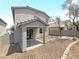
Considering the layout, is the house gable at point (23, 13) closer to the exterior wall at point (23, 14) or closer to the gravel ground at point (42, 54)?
the exterior wall at point (23, 14)

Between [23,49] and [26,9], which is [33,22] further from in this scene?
[26,9]

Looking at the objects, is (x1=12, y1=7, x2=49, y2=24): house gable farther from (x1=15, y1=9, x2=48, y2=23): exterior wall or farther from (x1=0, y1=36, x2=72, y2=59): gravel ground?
(x1=0, y1=36, x2=72, y2=59): gravel ground

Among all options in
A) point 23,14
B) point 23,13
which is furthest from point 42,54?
point 23,13

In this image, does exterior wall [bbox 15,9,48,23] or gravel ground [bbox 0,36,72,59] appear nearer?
gravel ground [bbox 0,36,72,59]

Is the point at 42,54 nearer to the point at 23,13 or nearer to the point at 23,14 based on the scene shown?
the point at 23,14

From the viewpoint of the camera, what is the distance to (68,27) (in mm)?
45312

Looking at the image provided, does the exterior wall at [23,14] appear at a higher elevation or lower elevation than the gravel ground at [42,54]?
higher

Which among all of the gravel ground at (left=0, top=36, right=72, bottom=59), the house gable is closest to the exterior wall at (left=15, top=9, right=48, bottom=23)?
the house gable

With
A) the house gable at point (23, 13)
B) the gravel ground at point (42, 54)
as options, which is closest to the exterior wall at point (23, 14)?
the house gable at point (23, 13)

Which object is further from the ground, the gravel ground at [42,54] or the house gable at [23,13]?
the house gable at [23,13]

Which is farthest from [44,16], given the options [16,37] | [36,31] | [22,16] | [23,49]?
[23,49]

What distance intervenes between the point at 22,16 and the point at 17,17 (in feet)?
3.23

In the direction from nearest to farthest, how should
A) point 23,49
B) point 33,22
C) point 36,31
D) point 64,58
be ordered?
point 64,58 < point 23,49 < point 33,22 < point 36,31

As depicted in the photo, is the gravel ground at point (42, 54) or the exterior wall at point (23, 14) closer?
the gravel ground at point (42, 54)
